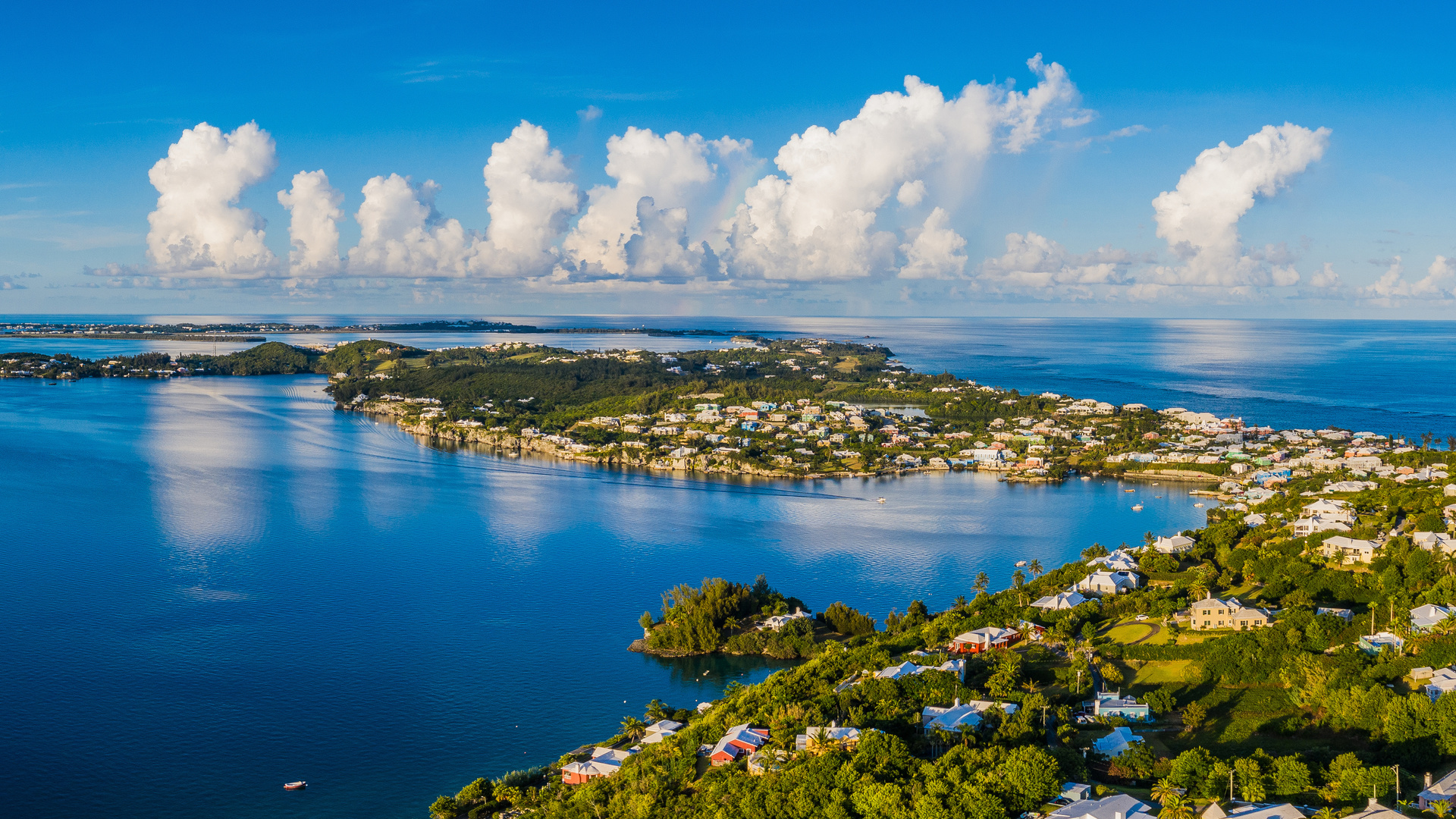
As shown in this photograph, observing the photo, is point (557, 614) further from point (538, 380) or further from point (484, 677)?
point (538, 380)

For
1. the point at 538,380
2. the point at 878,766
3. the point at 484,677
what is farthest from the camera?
the point at 538,380

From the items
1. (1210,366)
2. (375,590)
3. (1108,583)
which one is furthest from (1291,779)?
(1210,366)

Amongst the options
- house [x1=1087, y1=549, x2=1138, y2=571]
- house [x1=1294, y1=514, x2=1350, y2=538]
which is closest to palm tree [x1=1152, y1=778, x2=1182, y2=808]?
house [x1=1087, y1=549, x2=1138, y2=571]

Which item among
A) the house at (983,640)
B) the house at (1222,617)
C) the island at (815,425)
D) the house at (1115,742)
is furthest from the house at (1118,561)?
the island at (815,425)

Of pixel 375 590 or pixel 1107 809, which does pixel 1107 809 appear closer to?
pixel 1107 809

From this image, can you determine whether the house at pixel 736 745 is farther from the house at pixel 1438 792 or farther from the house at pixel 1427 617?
the house at pixel 1427 617

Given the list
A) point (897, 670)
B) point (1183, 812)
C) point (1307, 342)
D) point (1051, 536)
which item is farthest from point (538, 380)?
point (1307, 342)
